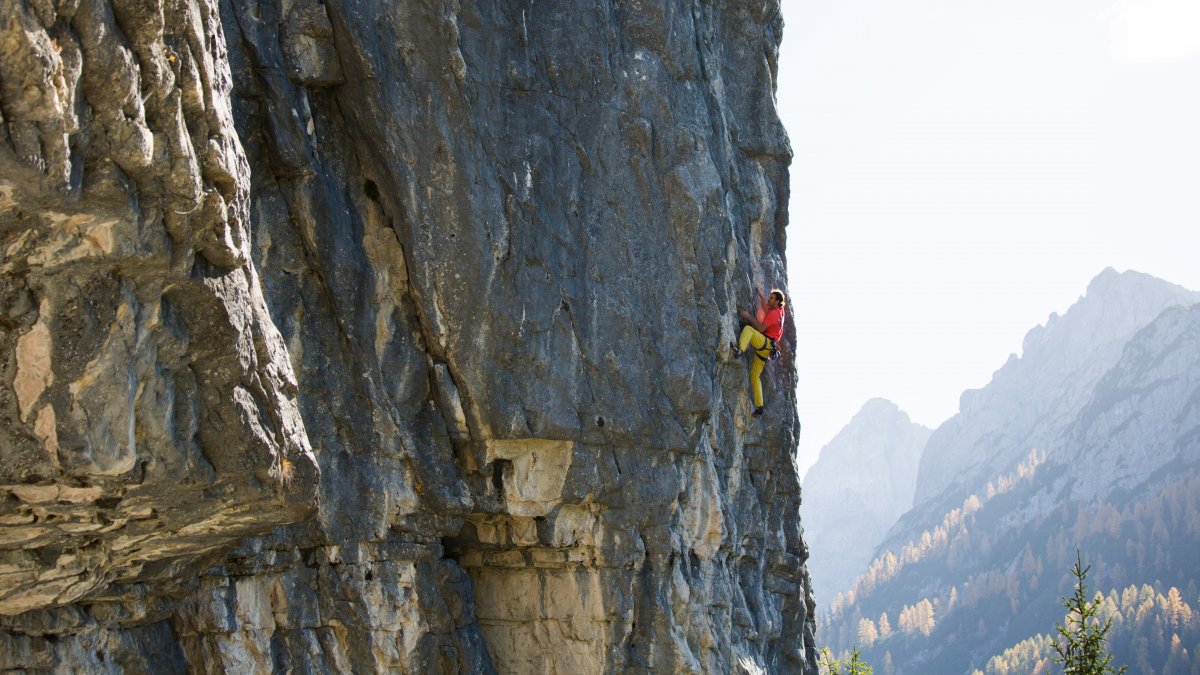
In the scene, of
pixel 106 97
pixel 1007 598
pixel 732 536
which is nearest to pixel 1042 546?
pixel 1007 598

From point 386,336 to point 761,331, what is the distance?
8097 mm

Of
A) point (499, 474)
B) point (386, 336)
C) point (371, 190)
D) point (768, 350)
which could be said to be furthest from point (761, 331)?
point (371, 190)

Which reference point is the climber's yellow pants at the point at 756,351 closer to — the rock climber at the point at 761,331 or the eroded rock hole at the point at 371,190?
the rock climber at the point at 761,331

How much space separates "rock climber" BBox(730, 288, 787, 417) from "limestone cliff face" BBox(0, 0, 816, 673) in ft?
1.53

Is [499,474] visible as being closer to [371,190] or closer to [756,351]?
[371,190]

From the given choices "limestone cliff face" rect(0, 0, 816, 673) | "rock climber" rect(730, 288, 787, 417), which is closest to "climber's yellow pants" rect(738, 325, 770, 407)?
"rock climber" rect(730, 288, 787, 417)

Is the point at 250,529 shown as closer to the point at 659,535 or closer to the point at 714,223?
the point at 659,535

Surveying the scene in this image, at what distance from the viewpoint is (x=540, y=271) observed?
1773cm

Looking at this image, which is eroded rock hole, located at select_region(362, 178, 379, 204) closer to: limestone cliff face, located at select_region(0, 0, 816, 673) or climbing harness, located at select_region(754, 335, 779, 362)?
limestone cliff face, located at select_region(0, 0, 816, 673)

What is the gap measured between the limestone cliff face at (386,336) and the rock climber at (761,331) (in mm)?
465

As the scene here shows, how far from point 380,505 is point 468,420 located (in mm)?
1866

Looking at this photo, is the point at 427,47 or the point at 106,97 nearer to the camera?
the point at 106,97

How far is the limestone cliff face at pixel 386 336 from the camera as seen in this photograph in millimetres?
9914

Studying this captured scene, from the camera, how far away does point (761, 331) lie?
21938 millimetres
